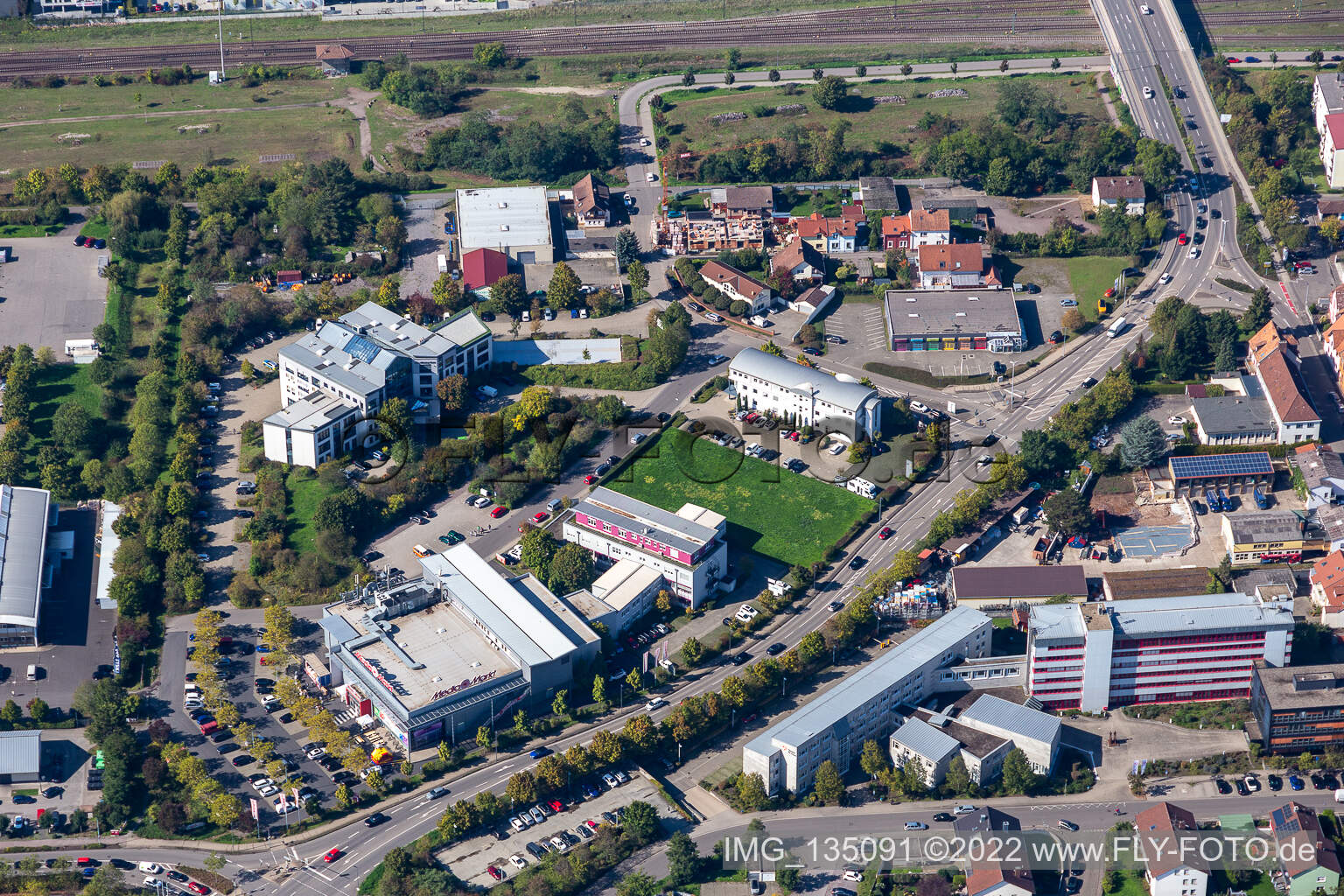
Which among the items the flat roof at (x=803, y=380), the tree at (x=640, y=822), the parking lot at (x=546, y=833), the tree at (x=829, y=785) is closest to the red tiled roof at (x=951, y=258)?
the flat roof at (x=803, y=380)

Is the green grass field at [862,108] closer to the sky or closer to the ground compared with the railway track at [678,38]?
closer to the ground

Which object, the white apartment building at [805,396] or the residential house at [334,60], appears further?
the residential house at [334,60]

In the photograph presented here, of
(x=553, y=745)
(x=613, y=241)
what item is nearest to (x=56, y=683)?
(x=553, y=745)

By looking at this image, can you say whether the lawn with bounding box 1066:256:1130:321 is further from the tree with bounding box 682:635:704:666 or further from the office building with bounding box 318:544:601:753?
the office building with bounding box 318:544:601:753

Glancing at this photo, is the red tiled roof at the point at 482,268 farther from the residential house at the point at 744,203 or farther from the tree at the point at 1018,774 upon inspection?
the tree at the point at 1018,774

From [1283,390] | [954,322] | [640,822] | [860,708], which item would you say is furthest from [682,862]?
[1283,390]

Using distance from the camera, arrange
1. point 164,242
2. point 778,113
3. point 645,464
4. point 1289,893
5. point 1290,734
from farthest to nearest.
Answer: point 778,113
point 164,242
point 645,464
point 1290,734
point 1289,893

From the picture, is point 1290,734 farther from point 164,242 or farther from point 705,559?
point 164,242
